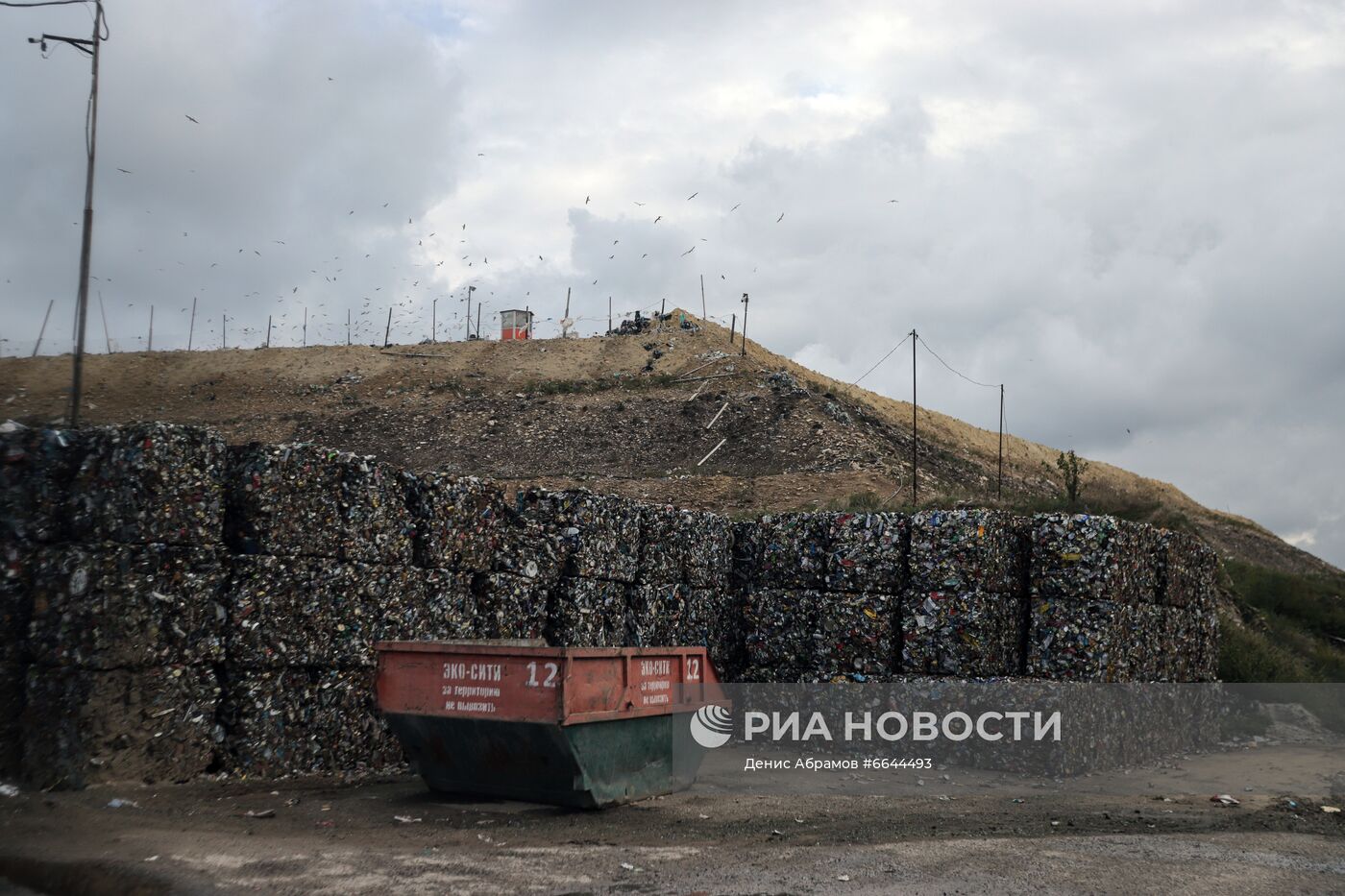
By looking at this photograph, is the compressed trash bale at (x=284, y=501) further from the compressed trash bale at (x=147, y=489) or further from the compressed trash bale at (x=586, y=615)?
the compressed trash bale at (x=586, y=615)

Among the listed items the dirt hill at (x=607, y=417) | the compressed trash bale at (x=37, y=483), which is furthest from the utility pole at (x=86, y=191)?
the dirt hill at (x=607, y=417)

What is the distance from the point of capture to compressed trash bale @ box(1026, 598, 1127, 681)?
448 inches

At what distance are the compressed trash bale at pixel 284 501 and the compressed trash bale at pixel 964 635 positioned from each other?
6146 mm

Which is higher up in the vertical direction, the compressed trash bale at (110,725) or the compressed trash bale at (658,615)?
the compressed trash bale at (658,615)

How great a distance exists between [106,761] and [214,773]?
890mm

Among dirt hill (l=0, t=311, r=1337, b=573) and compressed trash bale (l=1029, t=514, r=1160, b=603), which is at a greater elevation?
dirt hill (l=0, t=311, r=1337, b=573)

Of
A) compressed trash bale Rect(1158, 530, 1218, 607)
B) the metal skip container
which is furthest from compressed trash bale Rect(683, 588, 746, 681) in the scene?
compressed trash bale Rect(1158, 530, 1218, 607)

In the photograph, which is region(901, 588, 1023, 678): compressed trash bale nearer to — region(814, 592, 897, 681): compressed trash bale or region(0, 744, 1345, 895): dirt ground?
region(814, 592, 897, 681): compressed trash bale

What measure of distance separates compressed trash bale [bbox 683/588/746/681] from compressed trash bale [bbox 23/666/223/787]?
19.2 ft

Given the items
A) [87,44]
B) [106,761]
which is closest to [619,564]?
[106,761]

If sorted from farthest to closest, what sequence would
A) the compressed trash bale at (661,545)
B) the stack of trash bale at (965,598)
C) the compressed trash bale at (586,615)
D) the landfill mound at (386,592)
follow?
1. the compressed trash bale at (661,545)
2. the stack of trash bale at (965,598)
3. the compressed trash bale at (586,615)
4. the landfill mound at (386,592)

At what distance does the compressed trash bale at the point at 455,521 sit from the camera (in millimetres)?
10367

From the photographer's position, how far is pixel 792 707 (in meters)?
12.7

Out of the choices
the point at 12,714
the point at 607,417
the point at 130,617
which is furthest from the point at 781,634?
the point at 607,417
